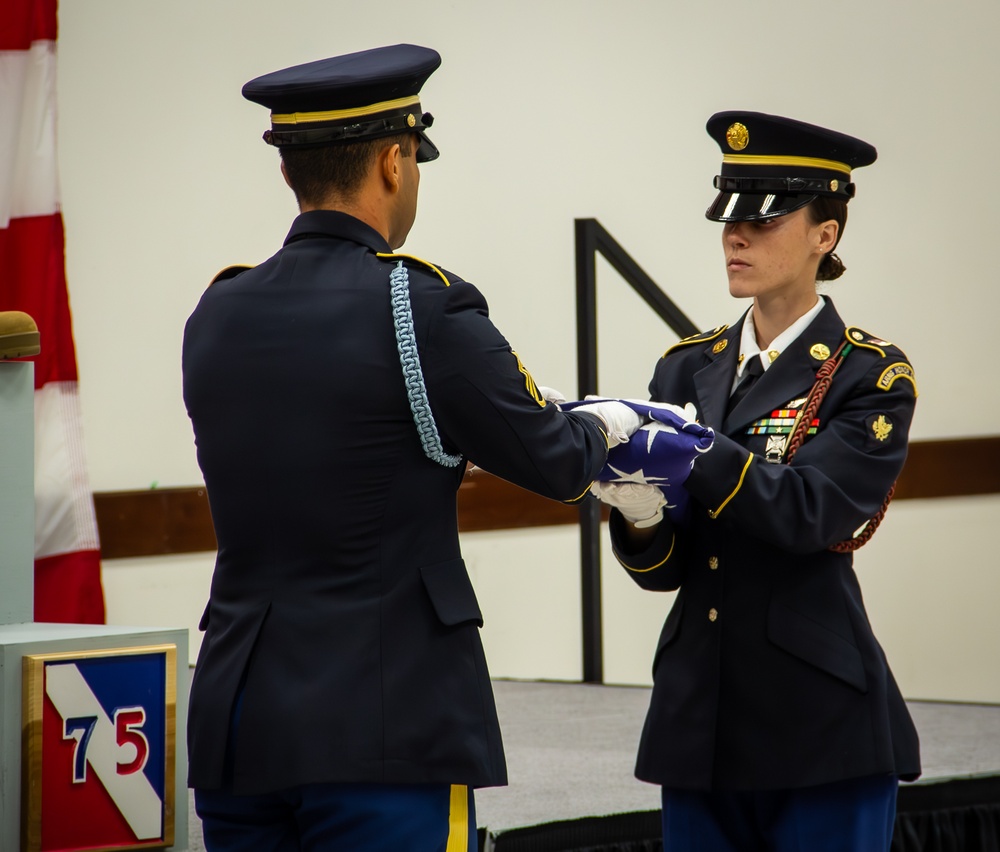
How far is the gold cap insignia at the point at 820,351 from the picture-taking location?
155 cm

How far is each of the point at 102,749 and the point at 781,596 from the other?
1018 millimetres

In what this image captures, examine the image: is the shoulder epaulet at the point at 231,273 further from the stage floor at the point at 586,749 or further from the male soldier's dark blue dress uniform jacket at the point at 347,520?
the stage floor at the point at 586,749

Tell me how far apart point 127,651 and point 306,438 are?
2.99 feet

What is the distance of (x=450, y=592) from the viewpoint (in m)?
1.13

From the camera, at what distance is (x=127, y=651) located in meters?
1.86

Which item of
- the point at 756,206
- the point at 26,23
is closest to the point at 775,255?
the point at 756,206

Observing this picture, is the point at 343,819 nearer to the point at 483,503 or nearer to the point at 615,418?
the point at 615,418

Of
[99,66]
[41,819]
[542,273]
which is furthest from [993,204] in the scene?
[41,819]

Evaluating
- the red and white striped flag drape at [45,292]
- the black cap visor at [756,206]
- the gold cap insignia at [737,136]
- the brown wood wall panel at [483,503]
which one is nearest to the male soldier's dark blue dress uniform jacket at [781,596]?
the black cap visor at [756,206]

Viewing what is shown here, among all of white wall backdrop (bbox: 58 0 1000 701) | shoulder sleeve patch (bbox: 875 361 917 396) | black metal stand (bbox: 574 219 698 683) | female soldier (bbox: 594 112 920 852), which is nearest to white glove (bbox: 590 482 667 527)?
female soldier (bbox: 594 112 920 852)

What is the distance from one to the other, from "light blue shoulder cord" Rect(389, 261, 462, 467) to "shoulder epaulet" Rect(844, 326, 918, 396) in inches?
25.9

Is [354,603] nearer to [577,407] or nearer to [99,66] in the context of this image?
[577,407]

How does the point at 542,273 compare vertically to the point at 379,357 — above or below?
below

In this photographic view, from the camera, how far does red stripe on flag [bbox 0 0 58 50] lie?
311 cm
